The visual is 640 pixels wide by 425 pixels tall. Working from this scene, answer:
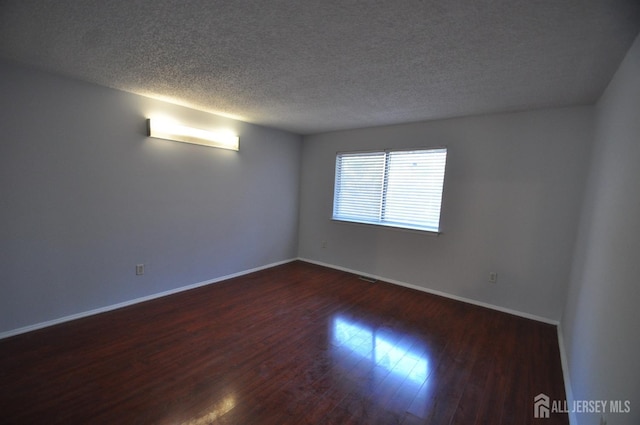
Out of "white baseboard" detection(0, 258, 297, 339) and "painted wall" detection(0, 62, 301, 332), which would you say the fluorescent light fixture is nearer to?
"painted wall" detection(0, 62, 301, 332)

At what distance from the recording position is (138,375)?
1961 mm

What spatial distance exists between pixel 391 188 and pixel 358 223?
0.82 meters

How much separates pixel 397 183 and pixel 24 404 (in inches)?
168

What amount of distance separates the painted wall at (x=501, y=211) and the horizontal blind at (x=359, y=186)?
0.26 meters

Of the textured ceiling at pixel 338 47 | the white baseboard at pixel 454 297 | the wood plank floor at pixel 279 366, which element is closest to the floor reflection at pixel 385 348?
the wood plank floor at pixel 279 366

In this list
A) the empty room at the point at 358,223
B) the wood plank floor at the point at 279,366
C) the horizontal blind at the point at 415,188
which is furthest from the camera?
the horizontal blind at the point at 415,188

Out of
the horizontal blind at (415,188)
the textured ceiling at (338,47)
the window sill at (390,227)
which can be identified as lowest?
the window sill at (390,227)

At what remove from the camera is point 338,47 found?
1.82 meters

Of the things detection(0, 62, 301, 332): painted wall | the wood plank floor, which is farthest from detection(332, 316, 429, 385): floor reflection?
detection(0, 62, 301, 332): painted wall

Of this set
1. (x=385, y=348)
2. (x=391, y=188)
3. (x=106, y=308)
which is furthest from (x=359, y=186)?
(x=106, y=308)

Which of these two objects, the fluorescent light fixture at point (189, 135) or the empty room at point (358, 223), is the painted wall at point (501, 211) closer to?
Result: the empty room at point (358, 223)

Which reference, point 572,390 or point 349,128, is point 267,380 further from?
point 349,128

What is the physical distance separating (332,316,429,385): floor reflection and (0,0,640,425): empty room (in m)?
0.02

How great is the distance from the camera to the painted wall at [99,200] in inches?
91.7
